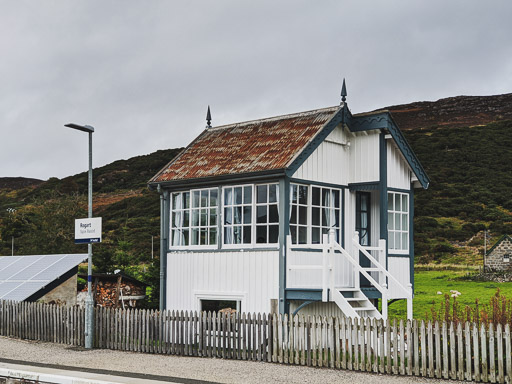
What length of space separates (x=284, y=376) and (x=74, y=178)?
8399 centimetres

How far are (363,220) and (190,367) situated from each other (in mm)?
→ 7059

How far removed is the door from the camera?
62.3 ft

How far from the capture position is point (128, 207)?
73.7 m

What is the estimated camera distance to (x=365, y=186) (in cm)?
1838

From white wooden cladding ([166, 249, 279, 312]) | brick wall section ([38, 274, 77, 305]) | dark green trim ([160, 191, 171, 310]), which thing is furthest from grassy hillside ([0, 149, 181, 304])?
white wooden cladding ([166, 249, 279, 312])

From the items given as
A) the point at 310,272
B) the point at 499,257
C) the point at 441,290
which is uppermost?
the point at 310,272

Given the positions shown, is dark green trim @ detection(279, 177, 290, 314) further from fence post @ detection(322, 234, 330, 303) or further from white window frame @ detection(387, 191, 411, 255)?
white window frame @ detection(387, 191, 411, 255)

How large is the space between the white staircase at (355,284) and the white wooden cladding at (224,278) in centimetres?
84

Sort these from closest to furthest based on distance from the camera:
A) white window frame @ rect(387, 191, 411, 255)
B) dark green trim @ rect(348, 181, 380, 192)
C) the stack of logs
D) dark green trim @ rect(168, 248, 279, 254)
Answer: dark green trim @ rect(168, 248, 279, 254) → dark green trim @ rect(348, 181, 380, 192) → white window frame @ rect(387, 191, 411, 255) → the stack of logs

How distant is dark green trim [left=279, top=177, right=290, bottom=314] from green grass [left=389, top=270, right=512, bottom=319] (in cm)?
1243

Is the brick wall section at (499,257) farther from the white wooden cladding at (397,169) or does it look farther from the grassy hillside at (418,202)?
the white wooden cladding at (397,169)

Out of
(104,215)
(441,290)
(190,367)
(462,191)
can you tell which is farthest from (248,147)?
(462,191)

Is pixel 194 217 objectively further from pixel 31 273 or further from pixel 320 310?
pixel 31 273

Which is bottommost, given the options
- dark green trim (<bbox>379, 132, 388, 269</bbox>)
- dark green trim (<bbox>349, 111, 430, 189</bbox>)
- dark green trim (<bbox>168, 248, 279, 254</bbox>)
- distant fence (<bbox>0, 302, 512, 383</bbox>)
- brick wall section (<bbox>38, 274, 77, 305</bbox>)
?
distant fence (<bbox>0, 302, 512, 383</bbox>)
